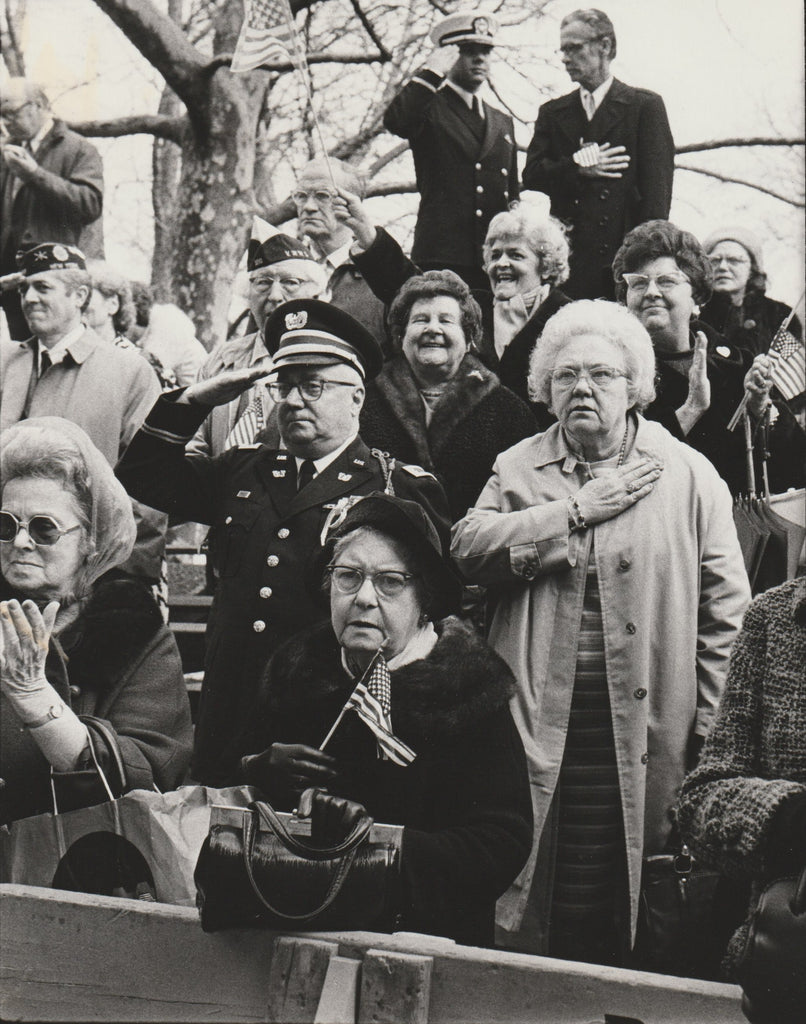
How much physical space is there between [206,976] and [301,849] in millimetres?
284

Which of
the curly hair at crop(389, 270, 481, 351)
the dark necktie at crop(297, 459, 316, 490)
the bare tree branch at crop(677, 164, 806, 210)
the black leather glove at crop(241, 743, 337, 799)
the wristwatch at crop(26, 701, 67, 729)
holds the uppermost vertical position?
the bare tree branch at crop(677, 164, 806, 210)

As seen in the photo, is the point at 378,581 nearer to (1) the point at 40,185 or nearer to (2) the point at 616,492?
(2) the point at 616,492

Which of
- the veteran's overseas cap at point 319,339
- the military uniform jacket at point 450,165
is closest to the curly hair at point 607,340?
the veteran's overseas cap at point 319,339

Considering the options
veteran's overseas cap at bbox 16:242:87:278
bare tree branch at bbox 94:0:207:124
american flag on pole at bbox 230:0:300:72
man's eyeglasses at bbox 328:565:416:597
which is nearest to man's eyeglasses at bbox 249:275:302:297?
veteran's overseas cap at bbox 16:242:87:278

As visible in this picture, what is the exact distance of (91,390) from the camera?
240 inches

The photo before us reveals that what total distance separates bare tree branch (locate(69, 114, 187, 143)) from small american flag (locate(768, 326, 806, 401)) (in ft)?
27.6

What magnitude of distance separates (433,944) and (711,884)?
3.68 feet

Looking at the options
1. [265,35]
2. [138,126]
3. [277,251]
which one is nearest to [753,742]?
[277,251]

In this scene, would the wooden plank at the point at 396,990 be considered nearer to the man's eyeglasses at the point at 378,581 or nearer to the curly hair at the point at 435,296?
the man's eyeglasses at the point at 378,581

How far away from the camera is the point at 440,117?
6.66 meters

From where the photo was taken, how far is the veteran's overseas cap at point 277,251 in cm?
593

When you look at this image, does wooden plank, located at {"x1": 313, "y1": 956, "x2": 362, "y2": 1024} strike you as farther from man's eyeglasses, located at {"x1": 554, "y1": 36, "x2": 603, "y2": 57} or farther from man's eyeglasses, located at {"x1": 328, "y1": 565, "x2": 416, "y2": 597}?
man's eyeglasses, located at {"x1": 554, "y1": 36, "x2": 603, "y2": 57}

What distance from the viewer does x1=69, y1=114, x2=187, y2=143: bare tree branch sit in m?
12.9

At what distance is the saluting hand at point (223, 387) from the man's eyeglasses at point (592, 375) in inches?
35.8
